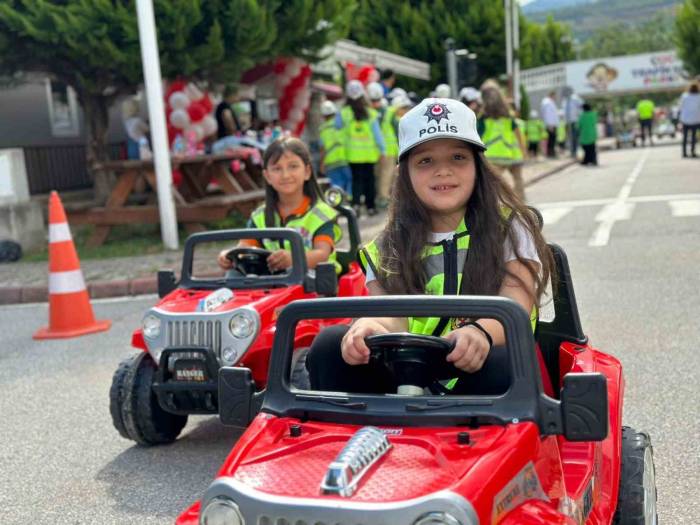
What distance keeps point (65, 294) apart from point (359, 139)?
22.1 feet

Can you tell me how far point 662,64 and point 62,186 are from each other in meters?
46.9

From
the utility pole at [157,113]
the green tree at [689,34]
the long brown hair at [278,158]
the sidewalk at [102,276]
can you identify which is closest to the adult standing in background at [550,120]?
the green tree at [689,34]

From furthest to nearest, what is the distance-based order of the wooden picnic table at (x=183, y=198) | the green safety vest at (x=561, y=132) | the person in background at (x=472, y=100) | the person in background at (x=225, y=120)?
the green safety vest at (x=561, y=132) → the person in background at (x=225, y=120) → the person in background at (x=472, y=100) → the wooden picnic table at (x=183, y=198)

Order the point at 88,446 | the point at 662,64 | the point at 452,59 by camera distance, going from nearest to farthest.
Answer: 1. the point at 88,446
2. the point at 452,59
3. the point at 662,64

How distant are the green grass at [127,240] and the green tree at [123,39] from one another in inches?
47.1

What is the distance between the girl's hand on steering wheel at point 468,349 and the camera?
272 cm

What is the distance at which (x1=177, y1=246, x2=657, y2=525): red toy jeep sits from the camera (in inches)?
87.6

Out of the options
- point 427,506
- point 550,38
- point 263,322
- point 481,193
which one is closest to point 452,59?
point 263,322

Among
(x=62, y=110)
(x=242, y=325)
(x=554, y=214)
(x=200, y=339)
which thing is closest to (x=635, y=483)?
(x=242, y=325)

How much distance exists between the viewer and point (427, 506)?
2145 mm

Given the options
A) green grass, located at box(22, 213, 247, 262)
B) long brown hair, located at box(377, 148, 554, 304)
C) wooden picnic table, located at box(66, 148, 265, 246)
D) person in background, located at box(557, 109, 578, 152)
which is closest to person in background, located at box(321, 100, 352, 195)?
wooden picnic table, located at box(66, 148, 265, 246)

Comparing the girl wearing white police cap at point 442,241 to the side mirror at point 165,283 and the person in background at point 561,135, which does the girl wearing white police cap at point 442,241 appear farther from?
the person in background at point 561,135

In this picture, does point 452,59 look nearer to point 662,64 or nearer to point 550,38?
point 662,64

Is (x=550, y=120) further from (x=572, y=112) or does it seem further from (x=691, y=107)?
(x=691, y=107)
